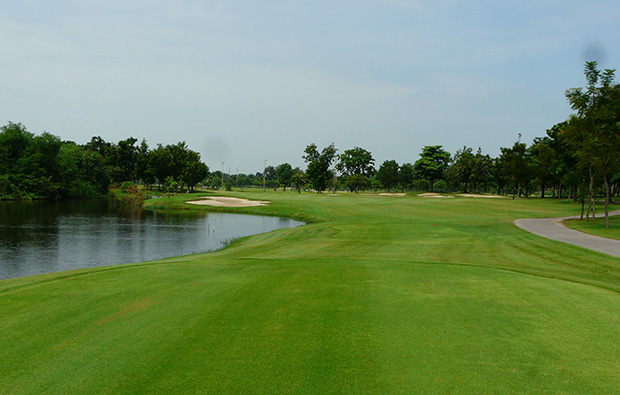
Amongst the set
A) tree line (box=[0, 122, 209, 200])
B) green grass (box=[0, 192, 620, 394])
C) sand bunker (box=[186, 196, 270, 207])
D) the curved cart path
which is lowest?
sand bunker (box=[186, 196, 270, 207])

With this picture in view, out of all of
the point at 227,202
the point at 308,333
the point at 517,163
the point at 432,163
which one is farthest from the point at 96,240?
the point at 432,163

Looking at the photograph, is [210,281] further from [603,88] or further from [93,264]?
[603,88]

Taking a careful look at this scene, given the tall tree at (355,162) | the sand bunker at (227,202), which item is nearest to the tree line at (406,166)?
the tall tree at (355,162)

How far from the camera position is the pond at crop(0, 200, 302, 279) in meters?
18.3

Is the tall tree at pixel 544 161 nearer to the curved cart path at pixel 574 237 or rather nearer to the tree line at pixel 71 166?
the curved cart path at pixel 574 237

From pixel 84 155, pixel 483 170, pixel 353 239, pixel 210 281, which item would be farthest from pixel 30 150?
pixel 483 170

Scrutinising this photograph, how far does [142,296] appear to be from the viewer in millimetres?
7086

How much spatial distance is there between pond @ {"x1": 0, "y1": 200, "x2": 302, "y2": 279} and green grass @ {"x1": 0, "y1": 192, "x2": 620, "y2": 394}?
10.9m

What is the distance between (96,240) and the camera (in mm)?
25266

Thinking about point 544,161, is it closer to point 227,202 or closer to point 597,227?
point 597,227

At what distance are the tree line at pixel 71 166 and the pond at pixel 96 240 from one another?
1253 inches

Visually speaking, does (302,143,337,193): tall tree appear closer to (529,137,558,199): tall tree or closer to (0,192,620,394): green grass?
(529,137,558,199): tall tree

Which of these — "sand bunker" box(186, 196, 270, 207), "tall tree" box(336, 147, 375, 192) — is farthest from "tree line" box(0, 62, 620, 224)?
"sand bunker" box(186, 196, 270, 207)

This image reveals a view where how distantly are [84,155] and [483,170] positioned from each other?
92.5 m
